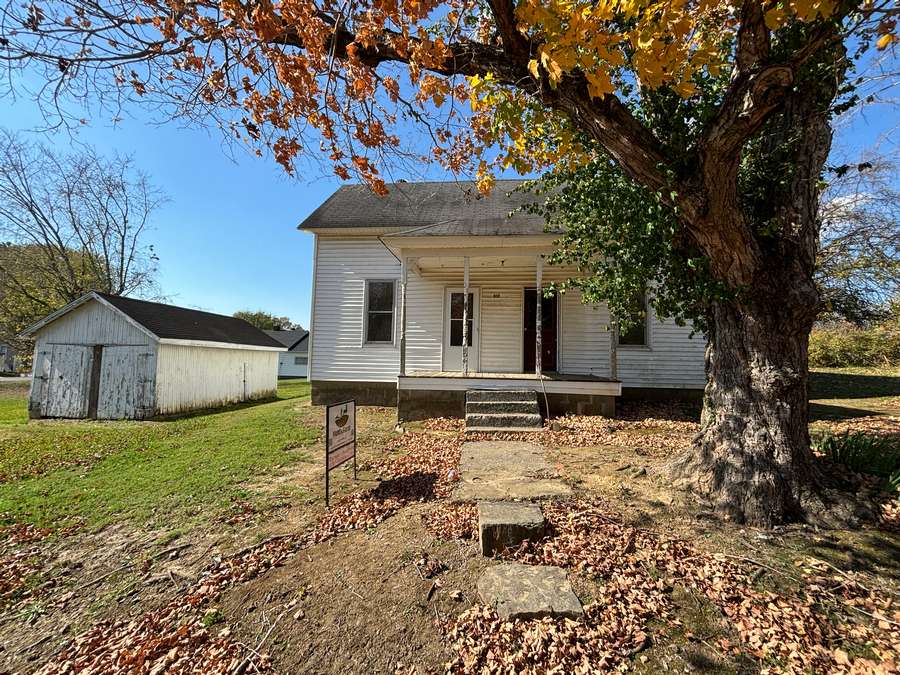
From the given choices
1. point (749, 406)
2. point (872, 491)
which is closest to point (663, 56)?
point (749, 406)

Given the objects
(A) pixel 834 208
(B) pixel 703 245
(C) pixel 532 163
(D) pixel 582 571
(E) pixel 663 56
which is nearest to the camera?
(D) pixel 582 571

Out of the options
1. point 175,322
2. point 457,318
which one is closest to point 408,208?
point 457,318

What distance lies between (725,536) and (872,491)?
1.85 m

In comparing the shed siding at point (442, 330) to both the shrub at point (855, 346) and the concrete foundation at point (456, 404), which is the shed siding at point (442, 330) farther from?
the shrub at point (855, 346)

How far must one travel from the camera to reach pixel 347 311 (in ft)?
36.7

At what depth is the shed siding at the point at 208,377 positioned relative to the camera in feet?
39.3

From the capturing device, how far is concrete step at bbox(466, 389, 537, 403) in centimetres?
803

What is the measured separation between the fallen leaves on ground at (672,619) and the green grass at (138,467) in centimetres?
340

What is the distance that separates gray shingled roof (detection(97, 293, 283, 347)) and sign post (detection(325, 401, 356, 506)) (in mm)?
10360

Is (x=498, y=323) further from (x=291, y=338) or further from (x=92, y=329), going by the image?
(x=291, y=338)

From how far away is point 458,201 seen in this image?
1248 centimetres

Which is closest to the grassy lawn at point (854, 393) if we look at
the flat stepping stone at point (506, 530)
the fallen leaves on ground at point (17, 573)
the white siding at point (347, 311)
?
the flat stepping stone at point (506, 530)

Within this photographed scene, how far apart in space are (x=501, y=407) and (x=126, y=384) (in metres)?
11.5

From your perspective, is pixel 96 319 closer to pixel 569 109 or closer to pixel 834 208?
pixel 569 109
